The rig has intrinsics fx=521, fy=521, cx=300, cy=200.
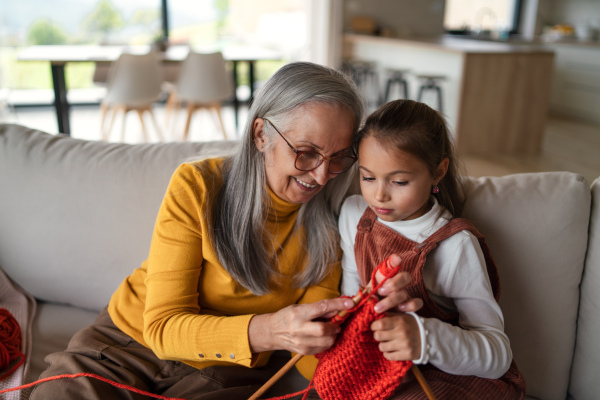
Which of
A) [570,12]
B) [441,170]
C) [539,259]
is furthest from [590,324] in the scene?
[570,12]

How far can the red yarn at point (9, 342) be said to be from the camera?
4.41 ft

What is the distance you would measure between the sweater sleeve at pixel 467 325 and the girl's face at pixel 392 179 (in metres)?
0.13

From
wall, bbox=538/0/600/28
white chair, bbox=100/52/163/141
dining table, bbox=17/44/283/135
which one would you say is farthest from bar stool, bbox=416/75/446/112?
wall, bbox=538/0/600/28

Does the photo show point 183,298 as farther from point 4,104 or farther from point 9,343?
point 4,104

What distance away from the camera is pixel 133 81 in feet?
14.6

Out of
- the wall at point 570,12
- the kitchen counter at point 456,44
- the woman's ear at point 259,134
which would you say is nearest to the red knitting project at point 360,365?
the woman's ear at point 259,134

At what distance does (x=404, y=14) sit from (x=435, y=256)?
6679 millimetres

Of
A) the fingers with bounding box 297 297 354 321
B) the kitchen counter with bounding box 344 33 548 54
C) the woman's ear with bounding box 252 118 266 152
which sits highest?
the kitchen counter with bounding box 344 33 548 54

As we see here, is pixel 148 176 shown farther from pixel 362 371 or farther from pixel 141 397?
pixel 362 371

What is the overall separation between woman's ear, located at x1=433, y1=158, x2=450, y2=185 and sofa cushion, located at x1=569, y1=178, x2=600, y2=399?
1.56 feet

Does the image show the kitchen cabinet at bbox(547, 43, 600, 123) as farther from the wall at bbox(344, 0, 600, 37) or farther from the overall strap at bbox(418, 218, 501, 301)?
the overall strap at bbox(418, 218, 501, 301)

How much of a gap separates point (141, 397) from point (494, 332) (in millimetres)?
821

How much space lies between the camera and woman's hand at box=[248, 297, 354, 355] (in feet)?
3.30

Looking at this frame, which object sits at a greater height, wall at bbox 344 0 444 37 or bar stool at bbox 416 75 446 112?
wall at bbox 344 0 444 37
